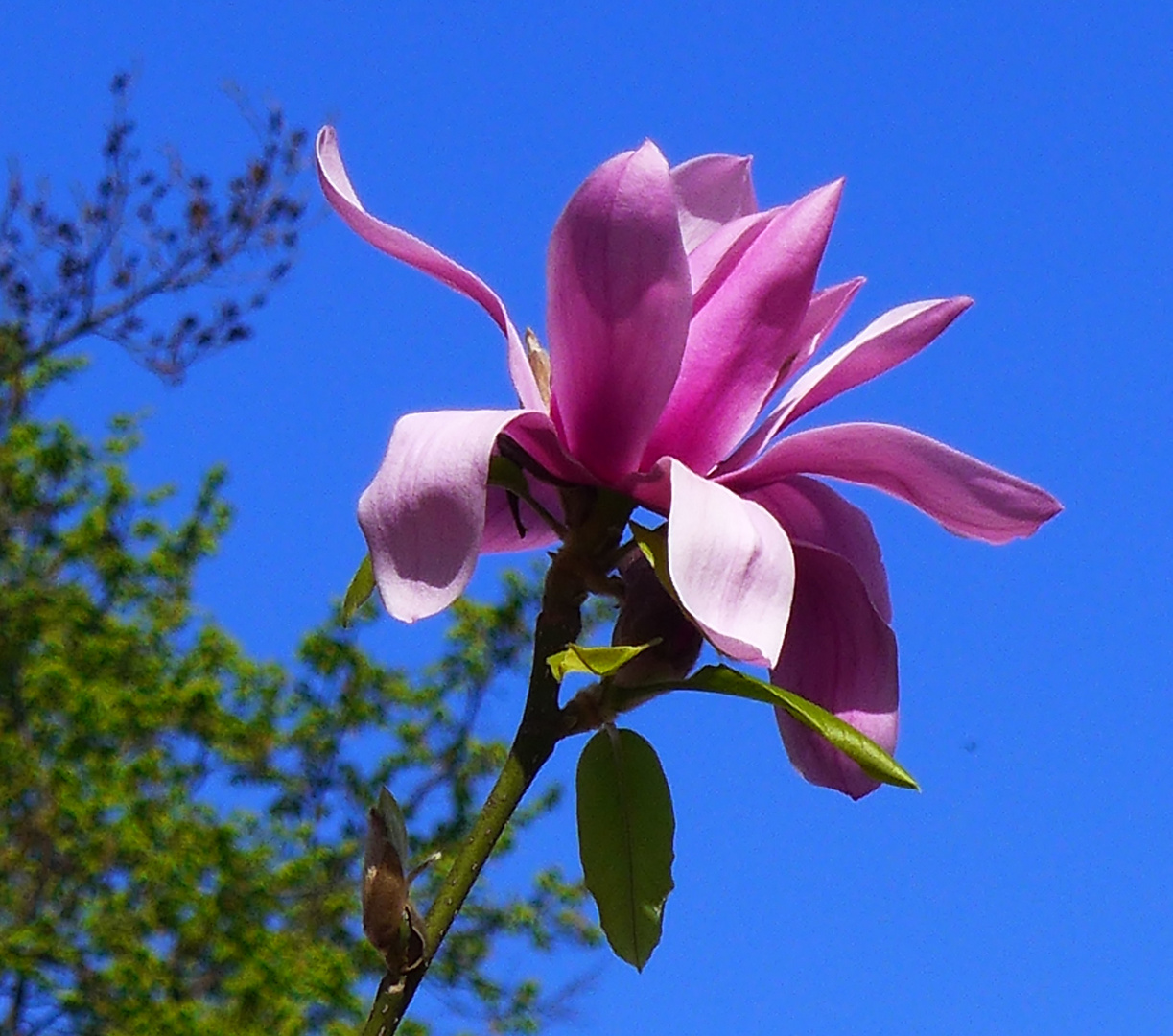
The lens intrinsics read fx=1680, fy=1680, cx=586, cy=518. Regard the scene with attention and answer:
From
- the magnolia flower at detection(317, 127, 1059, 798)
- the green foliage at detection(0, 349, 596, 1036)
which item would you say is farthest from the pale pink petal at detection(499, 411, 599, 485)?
the green foliage at detection(0, 349, 596, 1036)

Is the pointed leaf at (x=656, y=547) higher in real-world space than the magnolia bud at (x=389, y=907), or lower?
higher

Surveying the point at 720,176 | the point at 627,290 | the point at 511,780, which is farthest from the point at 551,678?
the point at 720,176

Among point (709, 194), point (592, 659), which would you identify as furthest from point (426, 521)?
point (709, 194)

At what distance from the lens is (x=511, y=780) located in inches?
26.9

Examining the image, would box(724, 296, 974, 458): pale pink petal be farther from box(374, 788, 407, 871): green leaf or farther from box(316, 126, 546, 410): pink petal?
box(374, 788, 407, 871): green leaf

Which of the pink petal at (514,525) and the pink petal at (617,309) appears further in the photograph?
the pink petal at (514,525)

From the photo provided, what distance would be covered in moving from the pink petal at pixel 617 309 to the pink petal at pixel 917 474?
57mm

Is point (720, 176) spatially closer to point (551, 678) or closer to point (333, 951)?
point (551, 678)

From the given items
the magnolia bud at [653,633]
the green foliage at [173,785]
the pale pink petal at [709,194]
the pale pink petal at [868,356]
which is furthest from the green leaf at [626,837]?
the green foliage at [173,785]

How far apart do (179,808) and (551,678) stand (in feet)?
24.2

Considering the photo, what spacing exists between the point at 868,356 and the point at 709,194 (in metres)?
0.18

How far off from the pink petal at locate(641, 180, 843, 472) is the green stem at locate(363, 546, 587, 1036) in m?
Result: 0.07

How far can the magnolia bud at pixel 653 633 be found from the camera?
708 mm

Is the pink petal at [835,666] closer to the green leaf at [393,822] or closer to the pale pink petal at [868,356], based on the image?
the pale pink petal at [868,356]
